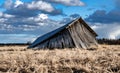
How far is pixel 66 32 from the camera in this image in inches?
1578

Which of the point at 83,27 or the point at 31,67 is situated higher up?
the point at 83,27

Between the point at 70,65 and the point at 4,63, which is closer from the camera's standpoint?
the point at 70,65

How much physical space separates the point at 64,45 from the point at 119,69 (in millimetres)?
27138

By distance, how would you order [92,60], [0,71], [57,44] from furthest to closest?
[57,44] < [92,60] < [0,71]

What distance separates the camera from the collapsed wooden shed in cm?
3909

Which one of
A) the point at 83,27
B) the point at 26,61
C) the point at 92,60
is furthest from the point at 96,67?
the point at 83,27

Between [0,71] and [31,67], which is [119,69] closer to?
[31,67]

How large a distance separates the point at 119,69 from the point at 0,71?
421 centimetres

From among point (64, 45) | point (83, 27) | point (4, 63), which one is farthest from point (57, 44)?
point (4, 63)

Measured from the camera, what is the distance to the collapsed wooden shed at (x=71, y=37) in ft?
128

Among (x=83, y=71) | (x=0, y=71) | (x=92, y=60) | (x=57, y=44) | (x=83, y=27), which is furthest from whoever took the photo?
(x=83, y=27)

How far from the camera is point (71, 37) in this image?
4022 cm

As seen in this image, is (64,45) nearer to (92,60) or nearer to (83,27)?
(83,27)

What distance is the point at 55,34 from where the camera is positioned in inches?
1545
